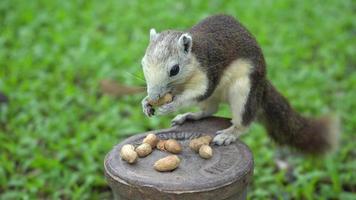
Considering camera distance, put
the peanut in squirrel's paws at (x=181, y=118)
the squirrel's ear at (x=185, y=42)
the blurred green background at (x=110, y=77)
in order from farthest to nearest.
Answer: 1. the blurred green background at (x=110, y=77)
2. the peanut in squirrel's paws at (x=181, y=118)
3. the squirrel's ear at (x=185, y=42)

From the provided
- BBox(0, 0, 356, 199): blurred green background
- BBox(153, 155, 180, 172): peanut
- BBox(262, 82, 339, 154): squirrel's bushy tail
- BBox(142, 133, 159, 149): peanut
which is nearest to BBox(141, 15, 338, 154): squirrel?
BBox(262, 82, 339, 154): squirrel's bushy tail

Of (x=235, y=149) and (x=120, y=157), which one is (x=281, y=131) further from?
(x=120, y=157)

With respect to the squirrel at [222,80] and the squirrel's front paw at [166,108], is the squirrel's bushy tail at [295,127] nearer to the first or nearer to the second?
the squirrel at [222,80]

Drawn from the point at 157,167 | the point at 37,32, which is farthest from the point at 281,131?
the point at 37,32

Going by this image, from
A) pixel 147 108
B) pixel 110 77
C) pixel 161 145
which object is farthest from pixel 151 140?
pixel 110 77

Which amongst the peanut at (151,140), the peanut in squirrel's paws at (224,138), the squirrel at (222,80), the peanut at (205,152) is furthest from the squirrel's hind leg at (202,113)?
the peanut at (205,152)

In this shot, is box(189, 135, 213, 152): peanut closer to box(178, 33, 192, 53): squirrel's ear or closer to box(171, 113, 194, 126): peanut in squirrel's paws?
box(171, 113, 194, 126): peanut in squirrel's paws
